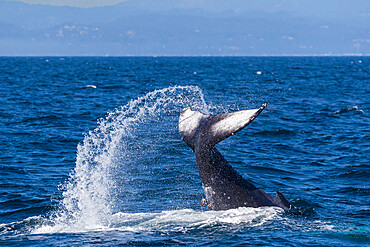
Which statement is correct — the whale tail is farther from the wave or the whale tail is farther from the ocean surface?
the ocean surface

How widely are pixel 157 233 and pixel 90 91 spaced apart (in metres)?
33.6

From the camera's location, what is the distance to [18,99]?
116ft

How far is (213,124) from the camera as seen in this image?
29.7 ft

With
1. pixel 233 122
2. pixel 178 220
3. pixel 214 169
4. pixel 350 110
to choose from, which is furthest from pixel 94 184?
pixel 350 110

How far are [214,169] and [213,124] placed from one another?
101 cm

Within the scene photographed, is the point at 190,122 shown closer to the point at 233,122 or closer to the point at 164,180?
the point at 233,122

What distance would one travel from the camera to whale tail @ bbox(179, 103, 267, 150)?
326 inches

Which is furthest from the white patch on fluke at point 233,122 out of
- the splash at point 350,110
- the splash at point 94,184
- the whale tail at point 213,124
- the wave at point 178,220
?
the splash at point 350,110

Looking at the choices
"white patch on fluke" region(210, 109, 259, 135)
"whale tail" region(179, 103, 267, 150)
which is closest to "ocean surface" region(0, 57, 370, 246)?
"whale tail" region(179, 103, 267, 150)

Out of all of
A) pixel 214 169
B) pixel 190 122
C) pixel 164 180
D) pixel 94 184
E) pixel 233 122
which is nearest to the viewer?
pixel 233 122

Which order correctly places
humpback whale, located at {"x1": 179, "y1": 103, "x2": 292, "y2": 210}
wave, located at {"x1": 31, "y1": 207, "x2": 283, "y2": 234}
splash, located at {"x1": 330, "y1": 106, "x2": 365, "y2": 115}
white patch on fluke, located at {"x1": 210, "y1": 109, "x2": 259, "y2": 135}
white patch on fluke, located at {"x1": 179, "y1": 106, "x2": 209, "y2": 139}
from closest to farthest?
1. white patch on fluke, located at {"x1": 210, "y1": 109, "x2": 259, "y2": 135}
2. humpback whale, located at {"x1": 179, "y1": 103, "x2": 292, "y2": 210}
3. white patch on fluke, located at {"x1": 179, "y1": 106, "x2": 209, "y2": 139}
4. wave, located at {"x1": 31, "y1": 207, "x2": 283, "y2": 234}
5. splash, located at {"x1": 330, "y1": 106, "x2": 365, "y2": 115}

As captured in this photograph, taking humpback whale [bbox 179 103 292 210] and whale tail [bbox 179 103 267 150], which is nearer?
whale tail [bbox 179 103 267 150]

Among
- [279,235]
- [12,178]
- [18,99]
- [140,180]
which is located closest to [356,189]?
[279,235]

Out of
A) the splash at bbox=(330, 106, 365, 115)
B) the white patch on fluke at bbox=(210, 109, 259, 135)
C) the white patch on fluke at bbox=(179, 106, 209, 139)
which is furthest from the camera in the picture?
the splash at bbox=(330, 106, 365, 115)
